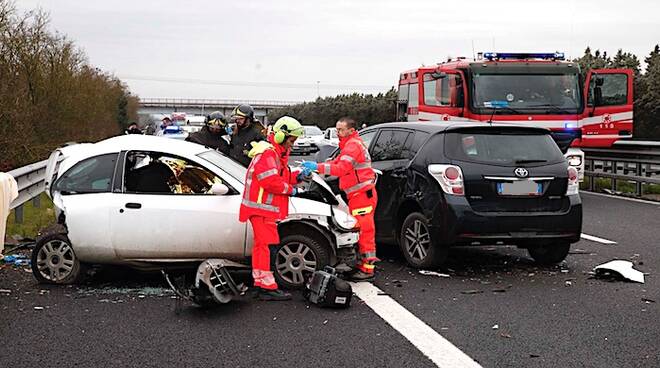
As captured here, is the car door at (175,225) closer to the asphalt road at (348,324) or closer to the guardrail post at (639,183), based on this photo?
the asphalt road at (348,324)

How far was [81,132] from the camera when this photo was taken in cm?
3438

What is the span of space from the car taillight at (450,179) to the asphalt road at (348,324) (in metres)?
0.91

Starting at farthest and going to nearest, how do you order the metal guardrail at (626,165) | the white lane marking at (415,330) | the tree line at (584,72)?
1. the tree line at (584,72)
2. the metal guardrail at (626,165)
3. the white lane marking at (415,330)

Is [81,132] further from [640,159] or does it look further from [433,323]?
[433,323]

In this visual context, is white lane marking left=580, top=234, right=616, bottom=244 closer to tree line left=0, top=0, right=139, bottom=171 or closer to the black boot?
the black boot

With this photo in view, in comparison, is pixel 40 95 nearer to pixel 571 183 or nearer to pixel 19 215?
pixel 19 215

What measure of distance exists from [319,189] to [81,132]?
27623mm

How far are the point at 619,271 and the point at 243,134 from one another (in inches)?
195

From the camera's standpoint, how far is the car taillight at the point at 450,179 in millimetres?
8727

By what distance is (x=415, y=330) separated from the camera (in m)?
6.55

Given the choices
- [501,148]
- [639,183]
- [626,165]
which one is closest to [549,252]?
[501,148]

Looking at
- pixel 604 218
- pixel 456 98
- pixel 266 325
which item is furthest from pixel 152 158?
pixel 456 98

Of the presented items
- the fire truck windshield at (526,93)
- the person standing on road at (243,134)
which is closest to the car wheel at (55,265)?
the person standing on road at (243,134)

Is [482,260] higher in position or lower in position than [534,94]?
lower
